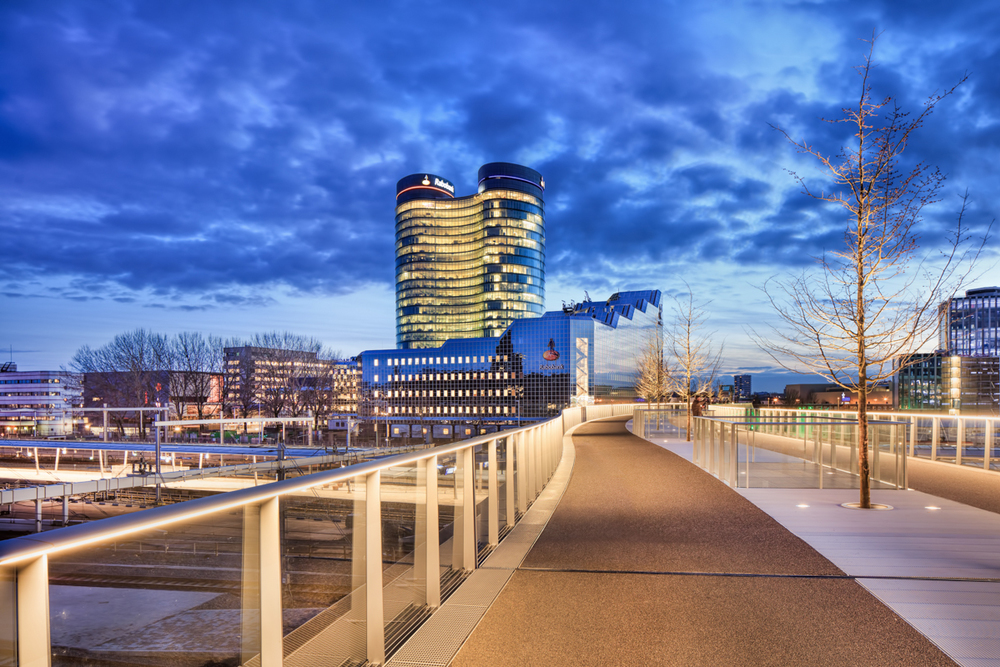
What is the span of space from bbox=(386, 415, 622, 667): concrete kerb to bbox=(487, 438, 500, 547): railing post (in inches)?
5.2

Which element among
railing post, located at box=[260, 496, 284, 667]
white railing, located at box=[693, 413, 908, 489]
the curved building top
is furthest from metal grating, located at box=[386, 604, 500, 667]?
the curved building top

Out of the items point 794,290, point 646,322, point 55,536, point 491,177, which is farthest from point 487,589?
point 491,177

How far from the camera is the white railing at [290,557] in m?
1.51

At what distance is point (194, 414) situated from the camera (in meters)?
60.6

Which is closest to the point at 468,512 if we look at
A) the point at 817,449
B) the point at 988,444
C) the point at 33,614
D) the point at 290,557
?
the point at 290,557

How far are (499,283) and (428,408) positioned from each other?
48.2 meters

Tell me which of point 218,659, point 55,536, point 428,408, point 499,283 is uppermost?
point 499,283

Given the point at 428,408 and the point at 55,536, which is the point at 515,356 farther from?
the point at 55,536

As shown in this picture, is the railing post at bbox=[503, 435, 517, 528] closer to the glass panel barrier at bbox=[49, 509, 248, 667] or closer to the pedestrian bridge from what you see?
the pedestrian bridge

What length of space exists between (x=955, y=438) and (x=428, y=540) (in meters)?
14.0

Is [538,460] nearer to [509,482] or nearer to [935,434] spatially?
[509,482]

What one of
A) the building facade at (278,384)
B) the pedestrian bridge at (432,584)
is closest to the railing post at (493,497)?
the pedestrian bridge at (432,584)

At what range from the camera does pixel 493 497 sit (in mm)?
6398

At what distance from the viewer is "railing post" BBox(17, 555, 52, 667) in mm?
1408
